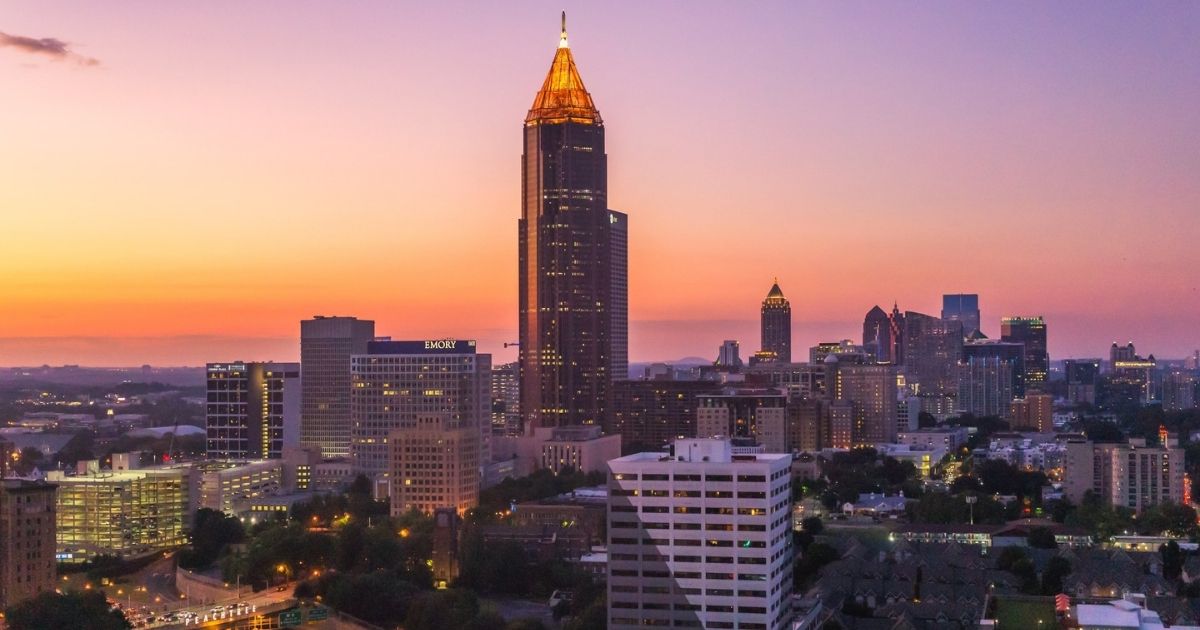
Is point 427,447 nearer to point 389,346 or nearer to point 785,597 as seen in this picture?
point 389,346

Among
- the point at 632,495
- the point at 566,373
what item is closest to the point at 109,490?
the point at 632,495

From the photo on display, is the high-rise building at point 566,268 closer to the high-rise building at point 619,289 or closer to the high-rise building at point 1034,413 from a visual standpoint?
the high-rise building at point 619,289

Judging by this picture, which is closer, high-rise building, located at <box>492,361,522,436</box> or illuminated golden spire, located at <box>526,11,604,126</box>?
illuminated golden spire, located at <box>526,11,604,126</box>

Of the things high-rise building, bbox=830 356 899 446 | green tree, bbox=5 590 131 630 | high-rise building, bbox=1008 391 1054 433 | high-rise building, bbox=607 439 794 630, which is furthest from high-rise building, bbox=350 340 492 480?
high-rise building, bbox=1008 391 1054 433

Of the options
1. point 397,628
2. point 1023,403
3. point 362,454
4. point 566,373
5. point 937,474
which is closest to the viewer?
point 397,628

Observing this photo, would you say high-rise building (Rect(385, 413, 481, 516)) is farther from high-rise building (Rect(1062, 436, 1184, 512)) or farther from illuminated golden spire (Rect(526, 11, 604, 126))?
illuminated golden spire (Rect(526, 11, 604, 126))

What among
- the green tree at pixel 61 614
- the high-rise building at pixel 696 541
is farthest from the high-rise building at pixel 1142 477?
the green tree at pixel 61 614
